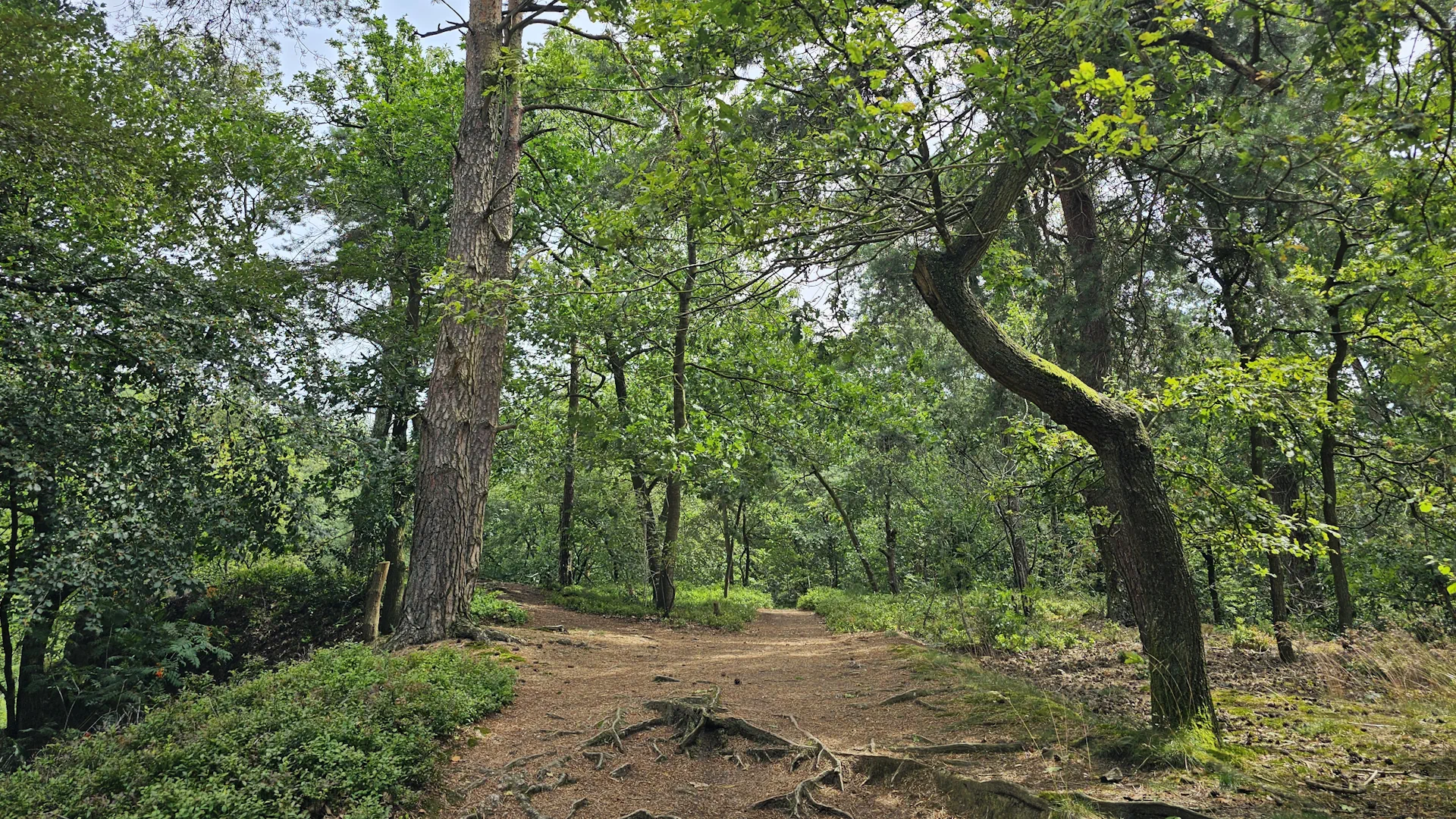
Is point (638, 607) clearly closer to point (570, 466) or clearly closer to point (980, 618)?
point (570, 466)

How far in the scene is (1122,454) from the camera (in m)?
4.83

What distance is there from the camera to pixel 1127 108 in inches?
128

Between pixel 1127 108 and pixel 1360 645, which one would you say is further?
pixel 1360 645

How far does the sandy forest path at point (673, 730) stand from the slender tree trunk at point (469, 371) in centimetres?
136

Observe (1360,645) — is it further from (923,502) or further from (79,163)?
(79,163)

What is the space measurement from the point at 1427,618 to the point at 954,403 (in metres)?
10.3

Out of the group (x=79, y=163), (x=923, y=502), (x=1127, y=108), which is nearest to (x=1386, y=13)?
(x=1127, y=108)

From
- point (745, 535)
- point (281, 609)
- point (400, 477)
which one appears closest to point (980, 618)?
point (400, 477)

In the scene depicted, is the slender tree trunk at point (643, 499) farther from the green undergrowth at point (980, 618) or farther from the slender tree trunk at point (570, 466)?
the green undergrowth at point (980, 618)

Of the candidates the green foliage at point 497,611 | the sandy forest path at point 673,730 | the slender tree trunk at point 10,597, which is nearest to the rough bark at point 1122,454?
the sandy forest path at point 673,730

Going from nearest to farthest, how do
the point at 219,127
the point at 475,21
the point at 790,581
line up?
the point at 475,21 → the point at 219,127 → the point at 790,581

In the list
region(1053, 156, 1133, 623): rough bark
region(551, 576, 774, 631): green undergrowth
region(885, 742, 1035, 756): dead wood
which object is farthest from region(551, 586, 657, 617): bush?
region(885, 742, 1035, 756): dead wood

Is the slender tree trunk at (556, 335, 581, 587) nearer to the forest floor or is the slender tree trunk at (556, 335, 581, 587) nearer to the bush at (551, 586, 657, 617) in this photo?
the bush at (551, 586, 657, 617)

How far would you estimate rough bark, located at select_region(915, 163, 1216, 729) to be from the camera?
15.1ft
